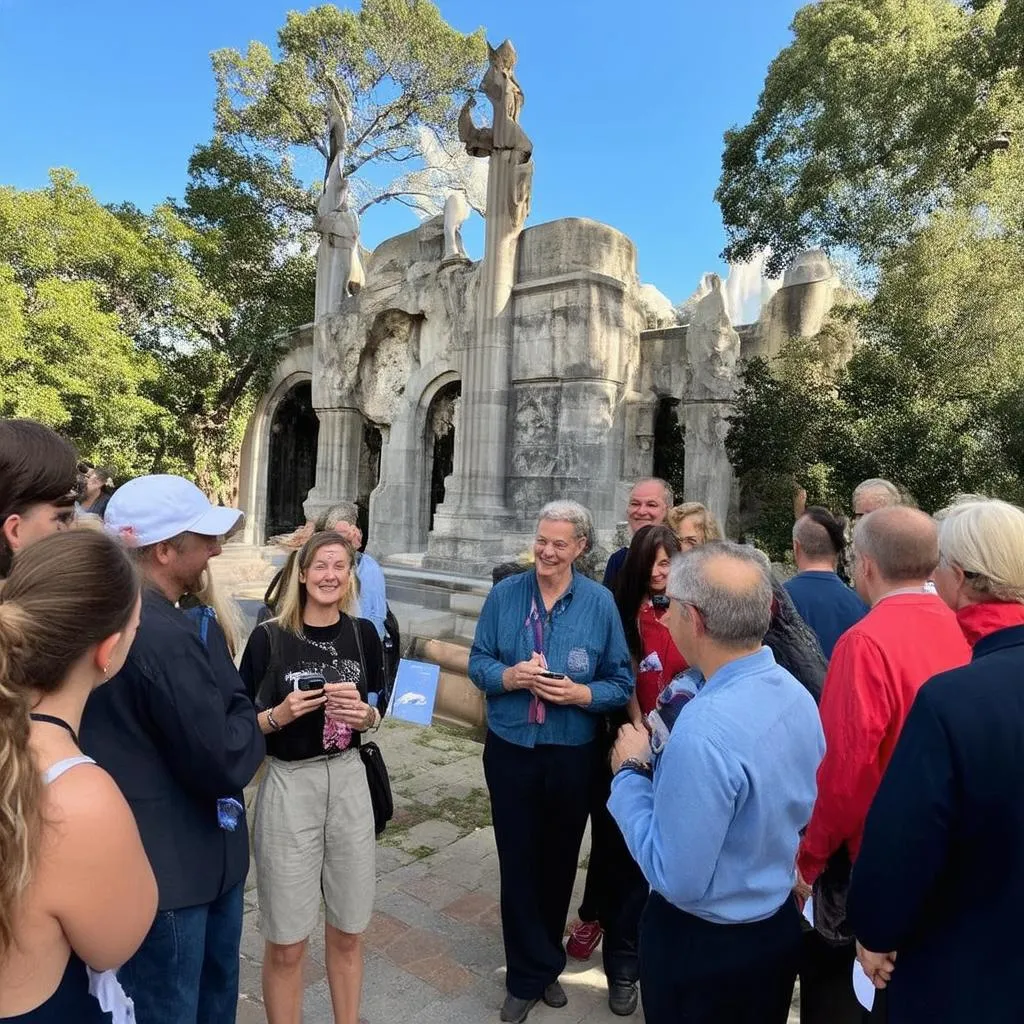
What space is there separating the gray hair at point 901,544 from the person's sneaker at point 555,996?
2.05 metres

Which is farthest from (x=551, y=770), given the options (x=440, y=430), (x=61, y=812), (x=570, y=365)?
(x=440, y=430)

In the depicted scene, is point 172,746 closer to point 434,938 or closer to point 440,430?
point 434,938

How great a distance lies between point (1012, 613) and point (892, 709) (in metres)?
0.54

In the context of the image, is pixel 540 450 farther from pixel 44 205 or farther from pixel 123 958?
pixel 44 205

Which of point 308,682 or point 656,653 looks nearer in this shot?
point 308,682

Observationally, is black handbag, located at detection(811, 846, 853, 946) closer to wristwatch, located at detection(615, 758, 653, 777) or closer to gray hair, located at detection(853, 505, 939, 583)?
wristwatch, located at detection(615, 758, 653, 777)

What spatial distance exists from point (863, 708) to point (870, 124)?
528 inches

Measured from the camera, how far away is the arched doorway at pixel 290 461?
1791 centimetres

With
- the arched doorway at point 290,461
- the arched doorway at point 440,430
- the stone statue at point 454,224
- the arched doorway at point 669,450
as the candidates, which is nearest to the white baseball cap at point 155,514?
the arched doorway at point 440,430

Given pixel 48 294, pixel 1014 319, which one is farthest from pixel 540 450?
pixel 48 294

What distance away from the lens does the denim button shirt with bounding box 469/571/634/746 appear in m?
2.78

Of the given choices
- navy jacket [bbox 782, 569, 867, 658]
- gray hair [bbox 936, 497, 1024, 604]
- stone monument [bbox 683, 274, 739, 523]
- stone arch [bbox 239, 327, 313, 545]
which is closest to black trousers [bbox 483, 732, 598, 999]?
navy jacket [bbox 782, 569, 867, 658]

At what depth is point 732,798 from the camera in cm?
154

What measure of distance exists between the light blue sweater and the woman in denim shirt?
39.2 inches
